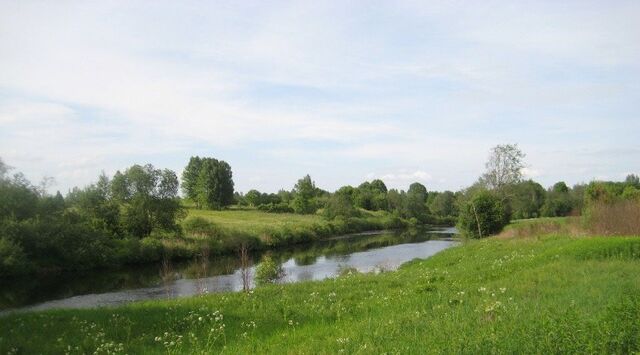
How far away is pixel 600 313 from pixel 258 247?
1967 inches

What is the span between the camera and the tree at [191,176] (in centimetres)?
10100

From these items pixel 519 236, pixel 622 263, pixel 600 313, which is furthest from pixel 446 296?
pixel 519 236

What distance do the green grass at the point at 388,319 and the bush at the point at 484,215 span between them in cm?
3432

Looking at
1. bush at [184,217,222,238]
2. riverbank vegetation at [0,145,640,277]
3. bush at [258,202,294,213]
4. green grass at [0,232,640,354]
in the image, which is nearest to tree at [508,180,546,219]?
riverbank vegetation at [0,145,640,277]

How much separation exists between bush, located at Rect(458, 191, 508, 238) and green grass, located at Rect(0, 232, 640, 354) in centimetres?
3432

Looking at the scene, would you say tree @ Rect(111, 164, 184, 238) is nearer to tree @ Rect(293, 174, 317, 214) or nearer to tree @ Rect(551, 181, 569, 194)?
tree @ Rect(293, 174, 317, 214)

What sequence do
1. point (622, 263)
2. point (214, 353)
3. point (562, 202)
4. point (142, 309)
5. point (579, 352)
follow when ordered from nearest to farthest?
point (579, 352) < point (214, 353) < point (142, 309) < point (622, 263) < point (562, 202)

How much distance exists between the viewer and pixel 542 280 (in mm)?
14469

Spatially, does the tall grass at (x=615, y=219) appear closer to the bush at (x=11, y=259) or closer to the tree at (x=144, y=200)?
the bush at (x=11, y=259)

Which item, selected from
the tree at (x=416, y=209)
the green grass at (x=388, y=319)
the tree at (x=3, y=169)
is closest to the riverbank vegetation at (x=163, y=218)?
the tree at (x=3, y=169)

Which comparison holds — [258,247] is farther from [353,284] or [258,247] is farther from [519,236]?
[353,284]

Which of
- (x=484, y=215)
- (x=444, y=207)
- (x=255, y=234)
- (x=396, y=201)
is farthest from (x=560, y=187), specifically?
(x=255, y=234)

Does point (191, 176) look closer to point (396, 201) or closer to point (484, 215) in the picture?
point (396, 201)

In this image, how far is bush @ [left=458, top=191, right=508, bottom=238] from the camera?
173ft
